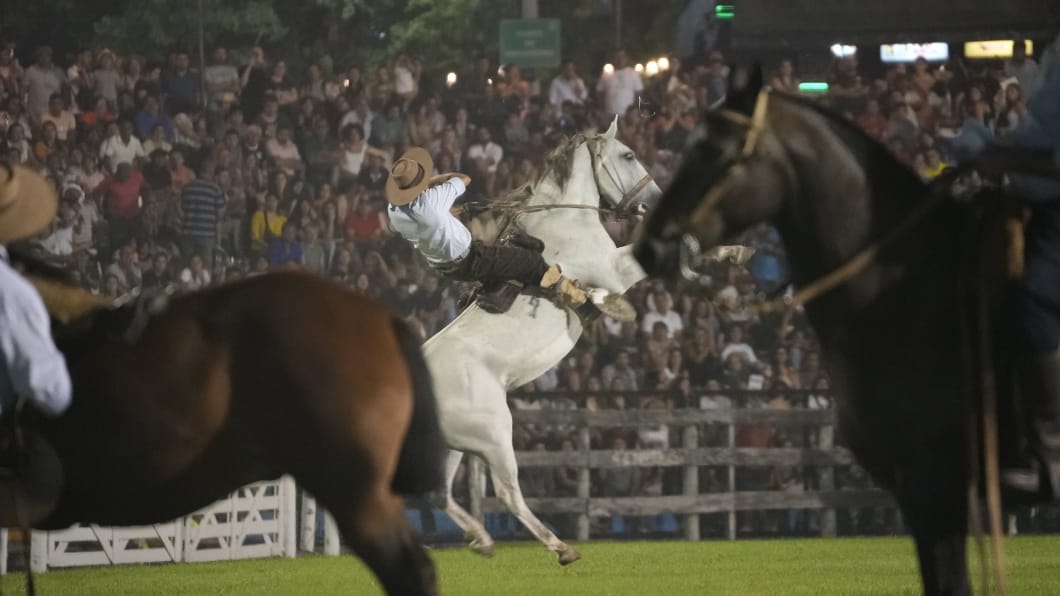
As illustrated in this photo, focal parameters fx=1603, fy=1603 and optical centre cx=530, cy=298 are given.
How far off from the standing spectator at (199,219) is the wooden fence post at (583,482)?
4.44m

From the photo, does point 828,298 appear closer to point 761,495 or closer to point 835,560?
point 835,560

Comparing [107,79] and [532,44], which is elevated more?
[532,44]

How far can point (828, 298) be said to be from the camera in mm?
5844

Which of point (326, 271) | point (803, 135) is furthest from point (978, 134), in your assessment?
point (326, 271)

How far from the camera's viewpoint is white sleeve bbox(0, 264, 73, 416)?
5348mm

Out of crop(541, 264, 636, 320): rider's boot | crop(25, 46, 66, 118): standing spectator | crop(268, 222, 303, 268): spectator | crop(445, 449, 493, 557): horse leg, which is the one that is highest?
crop(25, 46, 66, 118): standing spectator

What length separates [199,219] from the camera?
1662 cm

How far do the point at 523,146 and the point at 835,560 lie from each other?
751 centimetres

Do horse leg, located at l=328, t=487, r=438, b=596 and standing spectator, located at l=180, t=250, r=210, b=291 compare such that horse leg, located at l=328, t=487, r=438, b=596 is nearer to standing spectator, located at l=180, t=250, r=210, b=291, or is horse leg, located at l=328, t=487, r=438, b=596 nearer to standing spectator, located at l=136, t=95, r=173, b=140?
standing spectator, located at l=180, t=250, r=210, b=291

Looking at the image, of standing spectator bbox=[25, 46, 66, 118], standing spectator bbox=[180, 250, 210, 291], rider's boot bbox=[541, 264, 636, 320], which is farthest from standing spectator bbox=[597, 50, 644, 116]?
rider's boot bbox=[541, 264, 636, 320]

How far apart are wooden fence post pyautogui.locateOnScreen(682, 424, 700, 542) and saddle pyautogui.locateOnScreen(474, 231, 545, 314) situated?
4732mm

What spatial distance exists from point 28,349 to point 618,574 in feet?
20.1

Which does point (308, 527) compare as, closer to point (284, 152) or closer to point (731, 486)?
point (731, 486)

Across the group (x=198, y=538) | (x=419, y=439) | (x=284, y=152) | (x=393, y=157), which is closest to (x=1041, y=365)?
(x=419, y=439)
